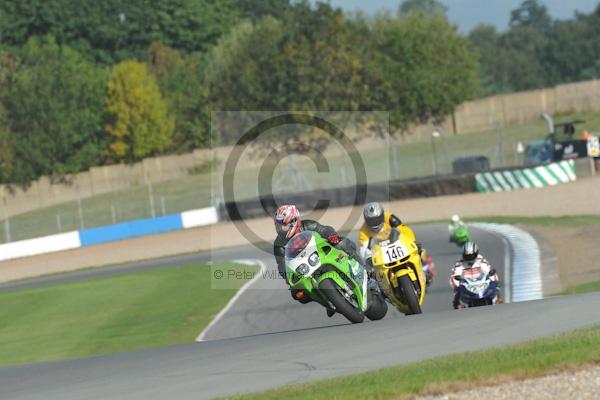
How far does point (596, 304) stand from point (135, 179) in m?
56.7

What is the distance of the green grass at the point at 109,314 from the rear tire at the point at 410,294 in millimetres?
6005

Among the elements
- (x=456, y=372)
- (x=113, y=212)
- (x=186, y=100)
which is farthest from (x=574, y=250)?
(x=186, y=100)

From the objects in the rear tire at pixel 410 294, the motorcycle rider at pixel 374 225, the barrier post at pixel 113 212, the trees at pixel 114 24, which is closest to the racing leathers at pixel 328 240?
the rear tire at pixel 410 294

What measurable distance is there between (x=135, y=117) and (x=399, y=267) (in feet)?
194

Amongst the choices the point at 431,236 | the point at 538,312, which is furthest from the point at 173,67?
the point at 538,312

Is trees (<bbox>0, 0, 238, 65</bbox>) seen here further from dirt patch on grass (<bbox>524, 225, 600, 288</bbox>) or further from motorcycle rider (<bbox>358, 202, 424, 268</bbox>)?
motorcycle rider (<bbox>358, 202, 424, 268</bbox>)

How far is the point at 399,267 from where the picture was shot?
13.7 meters

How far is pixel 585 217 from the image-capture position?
3297 centimetres

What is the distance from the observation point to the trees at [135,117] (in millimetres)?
70688

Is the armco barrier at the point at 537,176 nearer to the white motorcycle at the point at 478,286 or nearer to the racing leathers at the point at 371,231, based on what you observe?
the white motorcycle at the point at 478,286

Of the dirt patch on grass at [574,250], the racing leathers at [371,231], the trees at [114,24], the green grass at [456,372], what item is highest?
the trees at [114,24]

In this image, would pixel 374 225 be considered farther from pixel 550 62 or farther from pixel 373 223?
pixel 550 62

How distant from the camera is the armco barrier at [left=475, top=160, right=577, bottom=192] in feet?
123

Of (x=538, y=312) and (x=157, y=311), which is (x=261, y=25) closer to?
(x=157, y=311)
